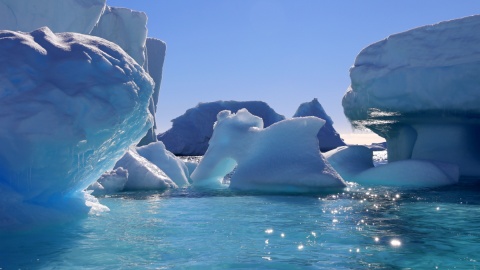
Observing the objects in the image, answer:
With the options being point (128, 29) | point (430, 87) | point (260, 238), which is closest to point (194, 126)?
point (128, 29)

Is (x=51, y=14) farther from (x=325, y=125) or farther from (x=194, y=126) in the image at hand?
(x=325, y=125)

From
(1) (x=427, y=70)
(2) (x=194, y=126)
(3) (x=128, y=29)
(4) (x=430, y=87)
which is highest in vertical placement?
(3) (x=128, y=29)

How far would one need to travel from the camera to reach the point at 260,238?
4.92 meters

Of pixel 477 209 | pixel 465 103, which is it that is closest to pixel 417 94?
pixel 465 103

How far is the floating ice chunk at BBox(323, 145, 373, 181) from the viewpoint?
48.8ft

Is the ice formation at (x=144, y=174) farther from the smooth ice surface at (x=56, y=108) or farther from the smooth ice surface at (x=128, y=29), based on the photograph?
the smooth ice surface at (x=128, y=29)

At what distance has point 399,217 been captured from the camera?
652 cm

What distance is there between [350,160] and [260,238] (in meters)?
11.1

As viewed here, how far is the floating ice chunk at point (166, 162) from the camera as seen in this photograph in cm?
1312

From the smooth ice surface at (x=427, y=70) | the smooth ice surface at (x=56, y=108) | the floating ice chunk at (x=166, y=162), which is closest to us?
the smooth ice surface at (x=56, y=108)

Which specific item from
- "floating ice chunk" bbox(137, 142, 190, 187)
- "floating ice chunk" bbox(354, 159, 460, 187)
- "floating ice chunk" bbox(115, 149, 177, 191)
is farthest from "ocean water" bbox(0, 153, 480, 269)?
"floating ice chunk" bbox(137, 142, 190, 187)

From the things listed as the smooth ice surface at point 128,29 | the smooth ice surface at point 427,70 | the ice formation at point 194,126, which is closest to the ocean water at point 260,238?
the smooth ice surface at point 427,70

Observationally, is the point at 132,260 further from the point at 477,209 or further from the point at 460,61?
the point at 460,61

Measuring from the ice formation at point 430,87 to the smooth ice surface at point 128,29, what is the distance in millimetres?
10506
